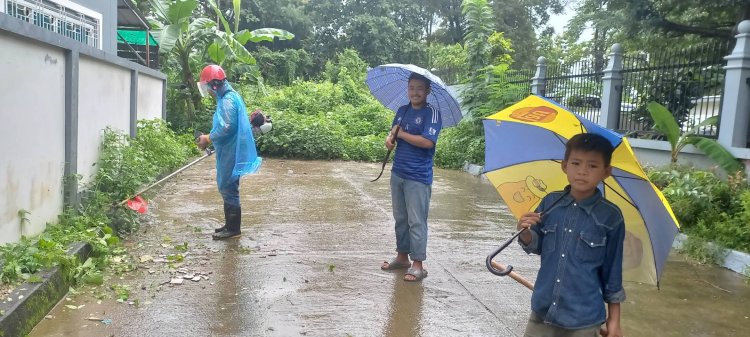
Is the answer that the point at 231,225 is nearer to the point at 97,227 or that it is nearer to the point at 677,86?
the point at 97,227

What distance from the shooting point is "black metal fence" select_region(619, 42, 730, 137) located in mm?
7673

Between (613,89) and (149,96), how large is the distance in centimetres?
787

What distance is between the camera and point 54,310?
370cm

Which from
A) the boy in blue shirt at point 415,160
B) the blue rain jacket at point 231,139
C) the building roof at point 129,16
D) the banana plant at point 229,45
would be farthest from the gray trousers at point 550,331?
the banana plant at point 229,45

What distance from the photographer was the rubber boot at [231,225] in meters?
5.73

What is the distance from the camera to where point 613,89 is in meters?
9.59

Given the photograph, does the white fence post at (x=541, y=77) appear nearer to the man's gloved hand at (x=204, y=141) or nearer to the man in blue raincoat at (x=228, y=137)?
the man in blue raincoat at (x=228, y=137)

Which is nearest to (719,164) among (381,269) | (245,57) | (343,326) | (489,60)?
(381,269)

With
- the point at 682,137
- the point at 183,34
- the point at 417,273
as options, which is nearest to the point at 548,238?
the point at 417,273

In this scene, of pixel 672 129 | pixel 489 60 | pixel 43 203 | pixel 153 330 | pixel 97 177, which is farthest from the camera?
pixel 489 60

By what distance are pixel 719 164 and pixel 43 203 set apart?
7.10 meters

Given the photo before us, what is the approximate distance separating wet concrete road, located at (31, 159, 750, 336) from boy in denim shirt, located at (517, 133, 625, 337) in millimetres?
1314

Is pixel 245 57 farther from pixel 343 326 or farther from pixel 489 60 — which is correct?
pixel 343 326

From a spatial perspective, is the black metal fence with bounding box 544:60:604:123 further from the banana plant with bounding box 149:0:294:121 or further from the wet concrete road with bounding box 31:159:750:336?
the banana plant with bounding box 149:0:294:121
